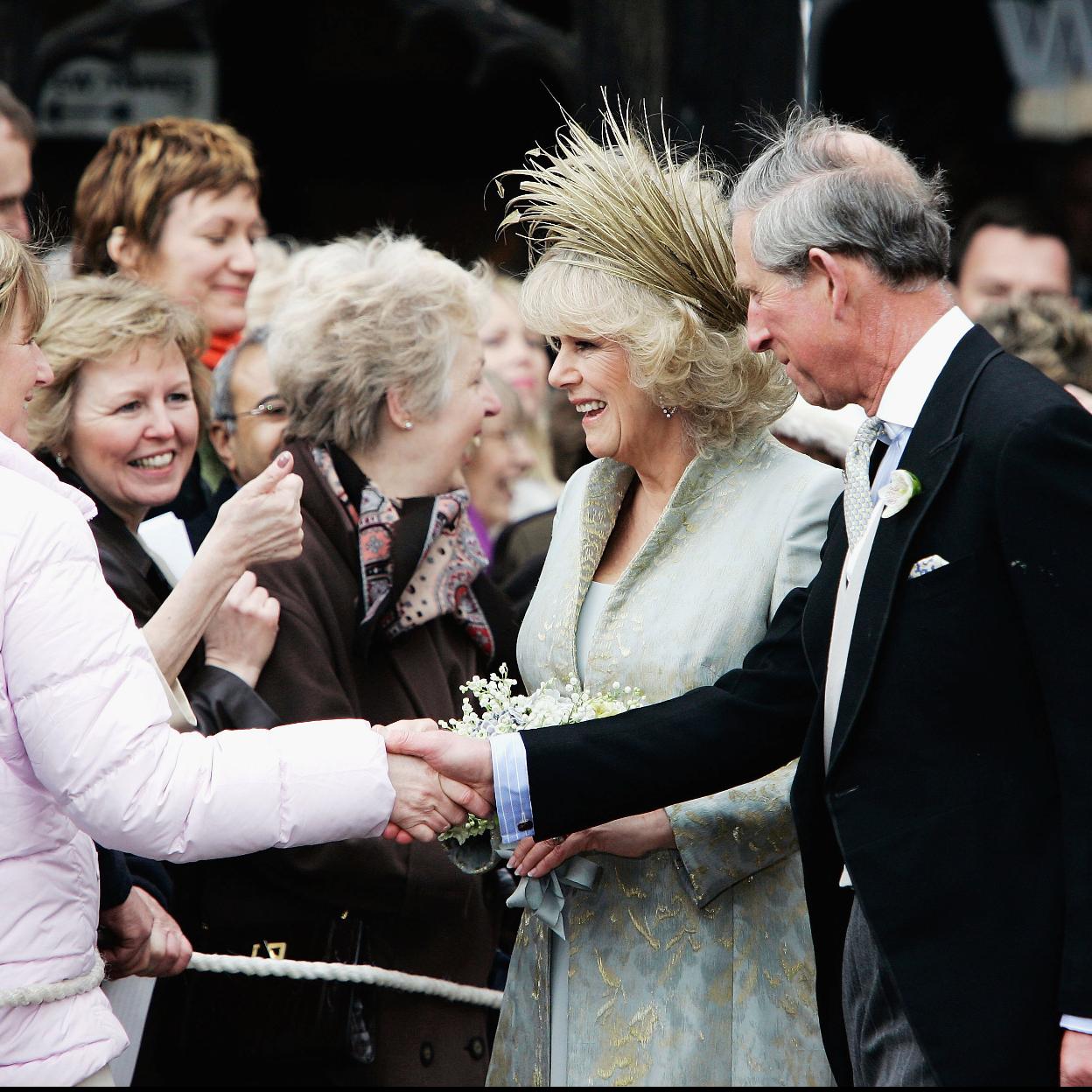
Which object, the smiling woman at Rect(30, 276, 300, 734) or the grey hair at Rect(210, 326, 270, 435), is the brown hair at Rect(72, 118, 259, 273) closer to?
the grey hair at Rect(210, 326, 270, 435)

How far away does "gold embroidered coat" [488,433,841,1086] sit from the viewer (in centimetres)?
323

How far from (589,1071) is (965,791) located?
3.61 ft

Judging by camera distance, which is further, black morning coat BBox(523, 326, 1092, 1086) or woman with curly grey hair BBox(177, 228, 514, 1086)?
woman with curly grey hair BBox(177, 228, 514, 1086)

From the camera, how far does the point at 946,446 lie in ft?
8.72

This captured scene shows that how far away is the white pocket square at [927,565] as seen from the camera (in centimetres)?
262

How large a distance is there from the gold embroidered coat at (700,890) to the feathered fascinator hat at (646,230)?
1.18 ft

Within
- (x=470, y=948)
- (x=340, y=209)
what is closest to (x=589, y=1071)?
(x=470, y=948)

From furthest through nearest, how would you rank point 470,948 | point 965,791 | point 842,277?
1. point 470,948
2. point 842,277
3. point 965,791

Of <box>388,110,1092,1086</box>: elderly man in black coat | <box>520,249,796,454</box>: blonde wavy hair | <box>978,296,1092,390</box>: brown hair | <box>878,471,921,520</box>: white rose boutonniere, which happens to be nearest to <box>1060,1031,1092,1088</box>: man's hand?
<box>388,110,1092,1086</box>: elderly man in black coat

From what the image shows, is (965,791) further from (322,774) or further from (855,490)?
(322,774)

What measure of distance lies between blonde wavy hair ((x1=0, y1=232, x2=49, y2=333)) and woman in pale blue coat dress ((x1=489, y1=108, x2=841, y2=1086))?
3.39 ft

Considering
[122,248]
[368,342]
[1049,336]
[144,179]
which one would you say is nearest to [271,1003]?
[368,342]

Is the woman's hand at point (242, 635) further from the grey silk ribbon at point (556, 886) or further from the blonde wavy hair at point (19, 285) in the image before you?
the blonde wavy hair at point (19, 285)

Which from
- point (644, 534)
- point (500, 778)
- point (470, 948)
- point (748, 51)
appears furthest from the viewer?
point (748, 51)
